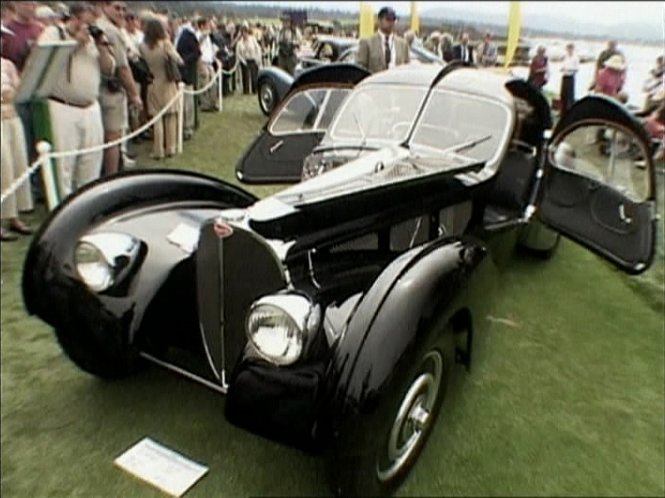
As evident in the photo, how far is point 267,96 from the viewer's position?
1.27 metres

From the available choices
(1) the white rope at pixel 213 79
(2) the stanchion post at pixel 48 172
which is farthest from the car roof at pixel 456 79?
(2) the stanchion post at pixel 48 172

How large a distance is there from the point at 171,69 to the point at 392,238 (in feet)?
2.03

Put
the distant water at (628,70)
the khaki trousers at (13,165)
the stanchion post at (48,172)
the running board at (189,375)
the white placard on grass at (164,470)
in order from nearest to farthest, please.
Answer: the white placard on grass at (164,470), the distant water at (628,70), the running board at (189,375), the stanchion post at (48,172), the khaki trousers at (13,165)

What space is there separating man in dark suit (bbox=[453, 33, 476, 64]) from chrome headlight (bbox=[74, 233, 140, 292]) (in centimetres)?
88

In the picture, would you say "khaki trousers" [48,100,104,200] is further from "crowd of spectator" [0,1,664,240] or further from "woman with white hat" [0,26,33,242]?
"woman with white hat" [0,26,33,242]

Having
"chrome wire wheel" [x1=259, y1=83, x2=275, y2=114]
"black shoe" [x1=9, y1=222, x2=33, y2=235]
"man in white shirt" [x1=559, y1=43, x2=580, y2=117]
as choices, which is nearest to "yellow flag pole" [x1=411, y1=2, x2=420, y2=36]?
"man in white shirt" [x1=559, y1=43, x2=580, y2=117]

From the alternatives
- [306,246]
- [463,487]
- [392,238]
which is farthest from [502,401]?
[306,246]

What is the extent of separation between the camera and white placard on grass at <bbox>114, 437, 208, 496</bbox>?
598 mm

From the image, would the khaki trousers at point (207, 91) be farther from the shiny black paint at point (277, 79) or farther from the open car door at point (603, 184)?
the open car door at point (603, 184)

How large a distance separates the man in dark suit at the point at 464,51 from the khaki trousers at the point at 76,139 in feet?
2.65

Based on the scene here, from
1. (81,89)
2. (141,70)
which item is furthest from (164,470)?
(81,89)

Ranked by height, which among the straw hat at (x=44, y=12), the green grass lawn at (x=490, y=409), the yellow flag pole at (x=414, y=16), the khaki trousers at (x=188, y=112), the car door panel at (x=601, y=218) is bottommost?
the green grass lawn at (x=490, y=409)

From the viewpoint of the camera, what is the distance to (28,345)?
193 centimetres

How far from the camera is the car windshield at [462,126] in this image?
1624 millimetres
